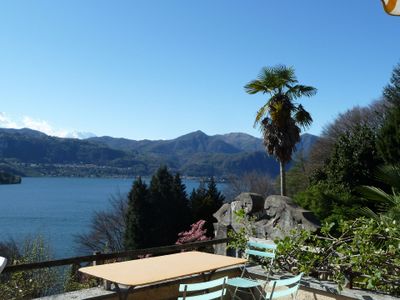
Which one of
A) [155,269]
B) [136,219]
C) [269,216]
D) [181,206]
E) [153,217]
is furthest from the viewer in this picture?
[181,206]

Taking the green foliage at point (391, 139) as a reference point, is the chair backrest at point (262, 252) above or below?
below

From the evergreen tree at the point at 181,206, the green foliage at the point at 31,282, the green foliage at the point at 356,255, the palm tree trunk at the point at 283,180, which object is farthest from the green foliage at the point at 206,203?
the green foliage at the point at 356,255

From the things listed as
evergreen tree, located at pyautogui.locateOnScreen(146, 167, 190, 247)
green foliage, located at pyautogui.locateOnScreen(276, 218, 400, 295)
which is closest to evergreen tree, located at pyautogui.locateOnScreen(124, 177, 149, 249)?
evergreen tree, located at pyautogui.locateOnScreen(146, 167, 190, 247)

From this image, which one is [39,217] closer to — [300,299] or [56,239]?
[56,239]

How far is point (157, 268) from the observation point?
423cm

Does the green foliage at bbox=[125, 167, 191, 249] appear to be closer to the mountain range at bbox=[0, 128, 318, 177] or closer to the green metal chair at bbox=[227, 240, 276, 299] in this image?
the green metal chair at bbox=[227, 240, 276, 299]

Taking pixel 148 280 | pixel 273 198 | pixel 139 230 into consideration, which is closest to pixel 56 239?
pixel 139 230

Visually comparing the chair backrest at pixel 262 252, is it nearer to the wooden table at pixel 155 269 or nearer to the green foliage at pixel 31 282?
the wooden table at pixel 155 269

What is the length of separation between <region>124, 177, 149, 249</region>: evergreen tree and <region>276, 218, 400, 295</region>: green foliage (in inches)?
788

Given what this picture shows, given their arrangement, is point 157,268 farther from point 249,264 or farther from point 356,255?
point 356,255

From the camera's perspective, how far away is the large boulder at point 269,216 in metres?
6.43

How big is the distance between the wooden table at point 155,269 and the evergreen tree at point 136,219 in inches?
784

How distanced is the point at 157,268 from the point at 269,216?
301 centimetres

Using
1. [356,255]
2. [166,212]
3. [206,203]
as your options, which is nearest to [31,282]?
[356,255]
